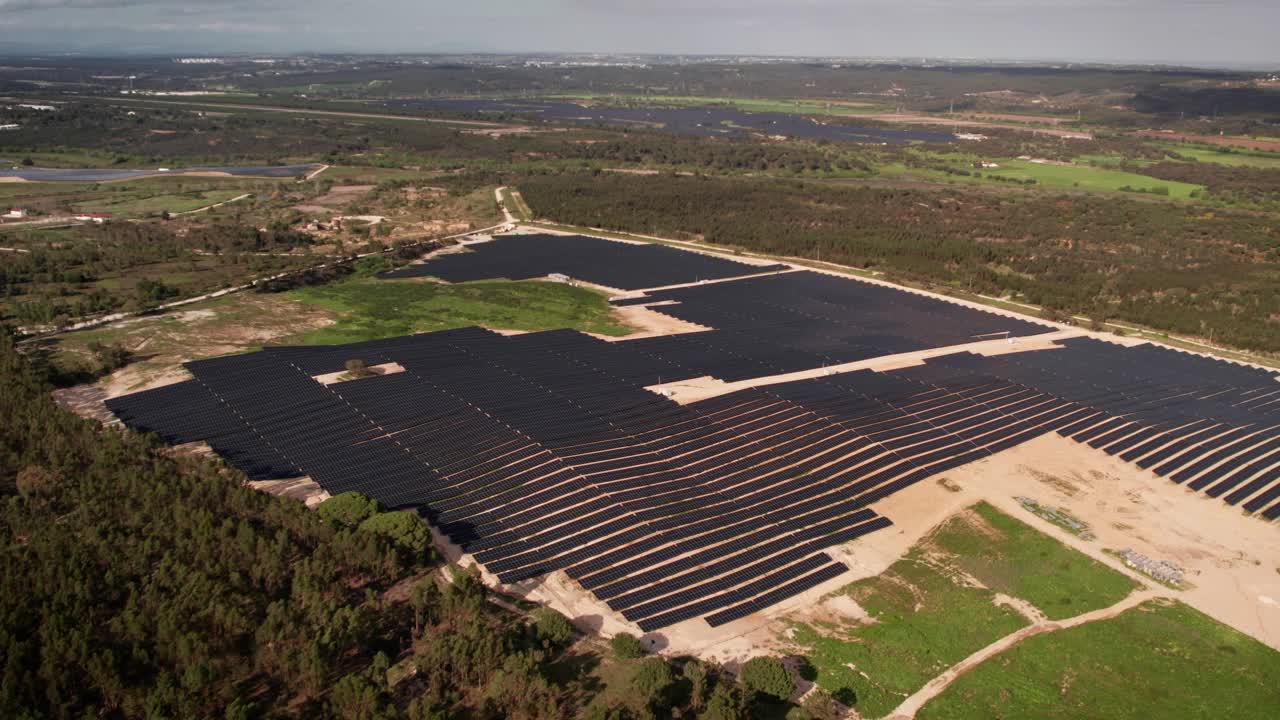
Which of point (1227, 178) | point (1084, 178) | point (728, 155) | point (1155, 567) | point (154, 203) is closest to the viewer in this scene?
point (1155, 567)

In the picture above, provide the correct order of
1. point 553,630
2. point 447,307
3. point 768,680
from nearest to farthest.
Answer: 1. point 768,680
2. point 553,630
3. point 447,307

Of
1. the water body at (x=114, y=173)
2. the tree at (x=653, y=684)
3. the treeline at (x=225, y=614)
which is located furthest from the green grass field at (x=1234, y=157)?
the treeline at (x=225, y=614)

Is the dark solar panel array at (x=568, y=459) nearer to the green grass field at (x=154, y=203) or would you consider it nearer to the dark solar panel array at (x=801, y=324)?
the dark solar panel array at (x=801, y=324)

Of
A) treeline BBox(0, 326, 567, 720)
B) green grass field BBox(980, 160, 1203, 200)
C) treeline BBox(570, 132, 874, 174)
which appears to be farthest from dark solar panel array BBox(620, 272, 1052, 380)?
green grass field BBox(980, 160, 1203, 200)

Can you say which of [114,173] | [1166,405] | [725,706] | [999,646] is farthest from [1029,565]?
[114,173]

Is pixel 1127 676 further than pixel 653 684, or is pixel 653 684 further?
pixel 1127 676

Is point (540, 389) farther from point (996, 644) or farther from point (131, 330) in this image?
point (131, 330)

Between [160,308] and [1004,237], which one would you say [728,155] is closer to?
[1004,237]

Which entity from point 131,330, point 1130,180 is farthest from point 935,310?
point 1130,180
